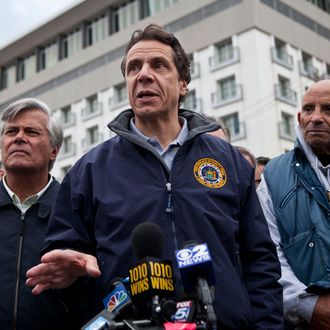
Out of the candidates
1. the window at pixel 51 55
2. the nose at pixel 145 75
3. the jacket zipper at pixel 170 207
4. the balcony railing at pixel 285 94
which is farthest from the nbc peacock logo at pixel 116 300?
the window at pixel 51 55

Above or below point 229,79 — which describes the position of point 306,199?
below

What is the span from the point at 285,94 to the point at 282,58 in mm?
1723

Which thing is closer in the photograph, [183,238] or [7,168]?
[183,238]

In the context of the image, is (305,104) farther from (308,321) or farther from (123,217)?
(123,217)

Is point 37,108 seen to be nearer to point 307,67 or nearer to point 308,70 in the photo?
point 308,70

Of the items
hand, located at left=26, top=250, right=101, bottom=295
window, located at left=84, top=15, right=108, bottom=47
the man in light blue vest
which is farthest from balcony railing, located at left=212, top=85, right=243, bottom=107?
hand, located at left=26, top=250, right=101, bottom=295

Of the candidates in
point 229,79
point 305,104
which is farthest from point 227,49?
point 305,104

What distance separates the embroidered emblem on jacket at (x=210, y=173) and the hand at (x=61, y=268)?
61 centimetres

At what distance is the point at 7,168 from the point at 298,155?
5.29 ft

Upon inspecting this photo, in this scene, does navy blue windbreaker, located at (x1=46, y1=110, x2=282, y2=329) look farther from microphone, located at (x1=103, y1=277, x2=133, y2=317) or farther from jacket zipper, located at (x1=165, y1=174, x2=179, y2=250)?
microphone, located at (x1=103, y1=277, x2=133, y2=317)

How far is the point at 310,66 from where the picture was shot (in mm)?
26156

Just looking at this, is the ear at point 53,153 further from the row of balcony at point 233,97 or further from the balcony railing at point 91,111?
the balcony railing at point 91,111

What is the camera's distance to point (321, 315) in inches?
101

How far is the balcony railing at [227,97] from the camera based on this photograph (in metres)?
23.1
